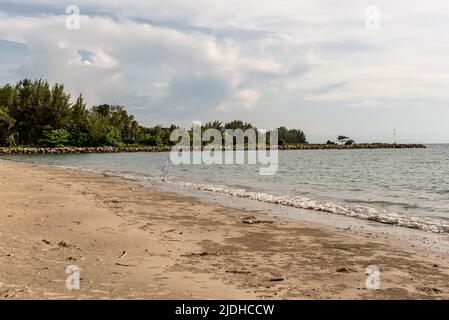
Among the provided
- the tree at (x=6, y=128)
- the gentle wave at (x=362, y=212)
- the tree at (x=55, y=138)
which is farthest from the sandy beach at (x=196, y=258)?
the tree at (x=55, y=138)

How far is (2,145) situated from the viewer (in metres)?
94.3

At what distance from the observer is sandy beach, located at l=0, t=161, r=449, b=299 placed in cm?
576

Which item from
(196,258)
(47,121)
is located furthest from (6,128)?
(196,258)

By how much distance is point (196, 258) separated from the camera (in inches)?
305

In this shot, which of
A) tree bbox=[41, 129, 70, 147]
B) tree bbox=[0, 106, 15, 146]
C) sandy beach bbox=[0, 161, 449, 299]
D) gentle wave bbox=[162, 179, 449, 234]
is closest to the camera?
sandy beach bbox=[0, 161, 449, 299]

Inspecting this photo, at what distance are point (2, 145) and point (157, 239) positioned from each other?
9821 centimetres

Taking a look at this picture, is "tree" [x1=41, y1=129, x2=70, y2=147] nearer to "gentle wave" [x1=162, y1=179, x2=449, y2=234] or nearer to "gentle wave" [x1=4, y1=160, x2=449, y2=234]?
"gentle wave" [x1=4, y1=160, x2=449, y2=234]

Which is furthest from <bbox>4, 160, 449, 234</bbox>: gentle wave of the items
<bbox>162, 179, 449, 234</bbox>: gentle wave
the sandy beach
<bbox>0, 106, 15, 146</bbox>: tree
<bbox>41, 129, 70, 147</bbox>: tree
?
<bbox>41, 129, 70, 147</bbox>: tree

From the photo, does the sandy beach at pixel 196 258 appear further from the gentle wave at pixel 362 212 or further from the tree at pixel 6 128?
the tree at pixel 6 128

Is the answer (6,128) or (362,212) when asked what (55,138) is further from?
(362,212)

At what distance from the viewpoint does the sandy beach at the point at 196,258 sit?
576 centimetres
